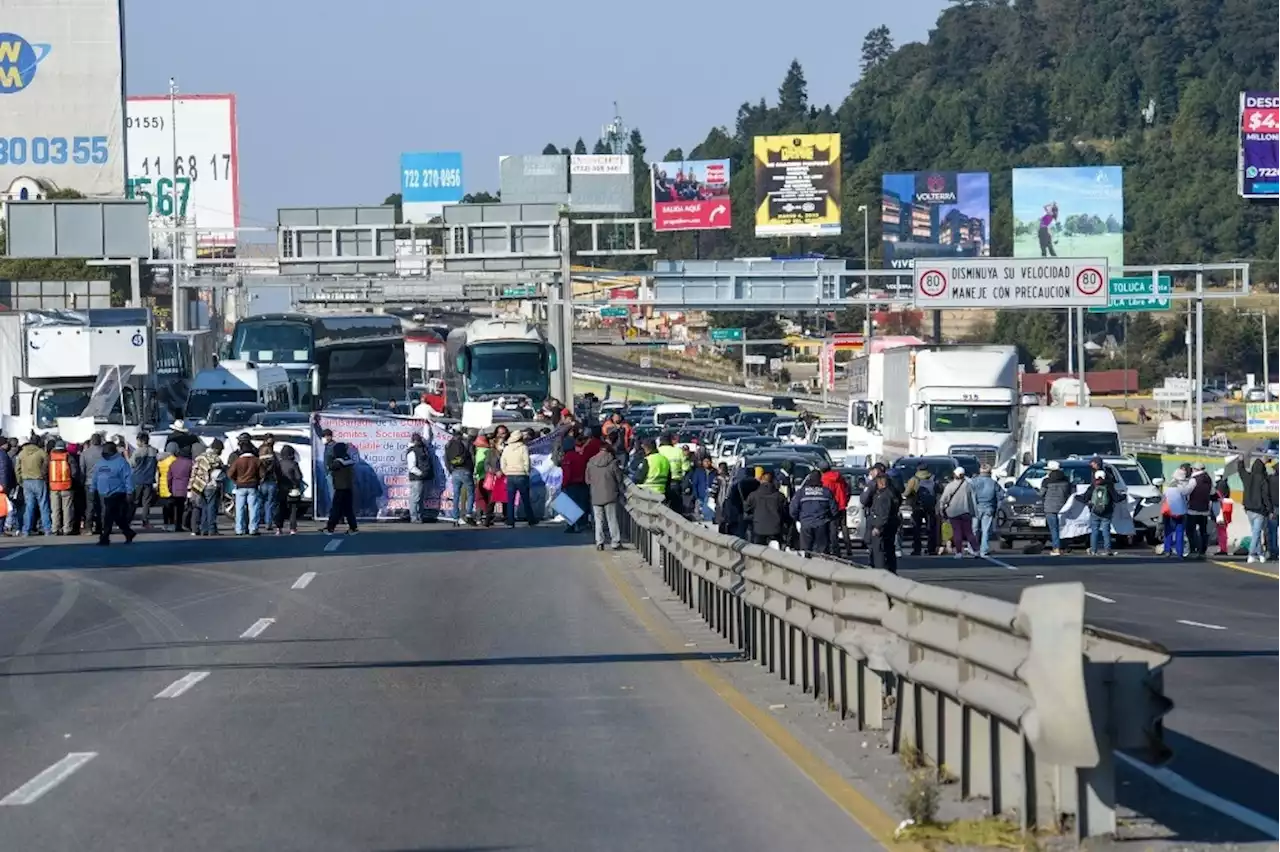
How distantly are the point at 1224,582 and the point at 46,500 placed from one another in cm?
1726

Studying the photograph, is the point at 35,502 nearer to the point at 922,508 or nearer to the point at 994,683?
the point at 922,508

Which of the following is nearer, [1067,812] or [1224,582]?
[1067,812]

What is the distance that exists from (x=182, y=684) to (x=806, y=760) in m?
5.43

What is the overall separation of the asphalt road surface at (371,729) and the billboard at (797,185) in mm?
84623

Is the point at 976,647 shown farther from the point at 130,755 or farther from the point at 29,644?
the point at 29,644

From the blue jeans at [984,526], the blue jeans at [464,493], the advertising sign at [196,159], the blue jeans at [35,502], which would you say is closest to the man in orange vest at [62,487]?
the blue jeans at [35,502]

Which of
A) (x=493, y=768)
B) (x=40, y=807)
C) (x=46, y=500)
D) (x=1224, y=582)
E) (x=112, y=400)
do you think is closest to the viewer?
(x=40, y=807)

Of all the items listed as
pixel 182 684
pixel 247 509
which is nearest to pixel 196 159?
pixel 247 509

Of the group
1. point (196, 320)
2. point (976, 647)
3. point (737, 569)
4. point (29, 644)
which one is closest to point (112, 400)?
point (29, 644)

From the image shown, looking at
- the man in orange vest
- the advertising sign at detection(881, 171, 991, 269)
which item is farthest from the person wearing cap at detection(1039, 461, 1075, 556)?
the advertising sign at detection(881, 171, 991, 269)

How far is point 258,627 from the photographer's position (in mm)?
19031

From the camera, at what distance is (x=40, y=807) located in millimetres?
10062

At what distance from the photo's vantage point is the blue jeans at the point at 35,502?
107 feet

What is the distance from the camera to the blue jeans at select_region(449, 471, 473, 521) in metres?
34.9
